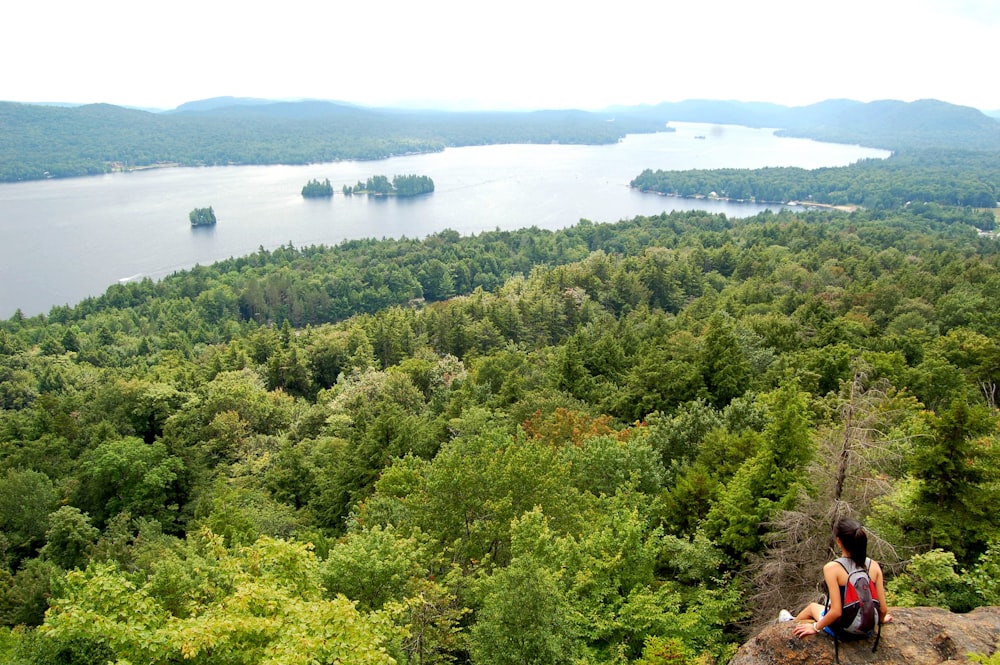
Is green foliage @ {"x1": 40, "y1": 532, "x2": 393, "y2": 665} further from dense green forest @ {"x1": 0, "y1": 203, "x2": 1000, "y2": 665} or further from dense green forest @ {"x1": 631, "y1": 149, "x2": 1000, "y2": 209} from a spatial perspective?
dense green forest @ {"x1": 631, "y1": 149, "x2": 1000, "y2": 209}

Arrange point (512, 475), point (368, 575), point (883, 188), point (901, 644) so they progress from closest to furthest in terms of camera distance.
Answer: point (901, 644), point (368, 575), point (512, 475), point (883, 188)

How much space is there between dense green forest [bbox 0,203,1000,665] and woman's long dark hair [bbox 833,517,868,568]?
4313 mm

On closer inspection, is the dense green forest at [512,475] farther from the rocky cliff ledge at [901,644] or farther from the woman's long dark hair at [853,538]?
the woman's long dark hair at [853,538]

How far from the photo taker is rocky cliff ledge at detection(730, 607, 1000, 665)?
22.6 ft

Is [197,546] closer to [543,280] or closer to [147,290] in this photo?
[543,280]

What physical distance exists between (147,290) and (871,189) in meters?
187

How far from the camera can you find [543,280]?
3179 inches

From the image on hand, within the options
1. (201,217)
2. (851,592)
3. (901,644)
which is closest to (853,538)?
(851,592)

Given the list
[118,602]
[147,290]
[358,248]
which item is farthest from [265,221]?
[118,602]

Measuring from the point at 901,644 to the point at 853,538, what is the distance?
1.80 m

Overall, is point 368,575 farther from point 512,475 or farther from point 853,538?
point 853,538

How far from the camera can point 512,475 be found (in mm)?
16672

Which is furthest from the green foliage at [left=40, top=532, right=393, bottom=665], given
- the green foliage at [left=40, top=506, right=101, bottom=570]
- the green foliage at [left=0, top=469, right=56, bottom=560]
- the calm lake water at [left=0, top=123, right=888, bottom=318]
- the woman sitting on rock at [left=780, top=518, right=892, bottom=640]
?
the calm lake water at [left=0, top=123, right=888, bottom=318]

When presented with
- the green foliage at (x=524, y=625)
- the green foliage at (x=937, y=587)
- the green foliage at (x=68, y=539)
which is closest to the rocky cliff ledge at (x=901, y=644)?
the green foliage at (x=937, y=587)
